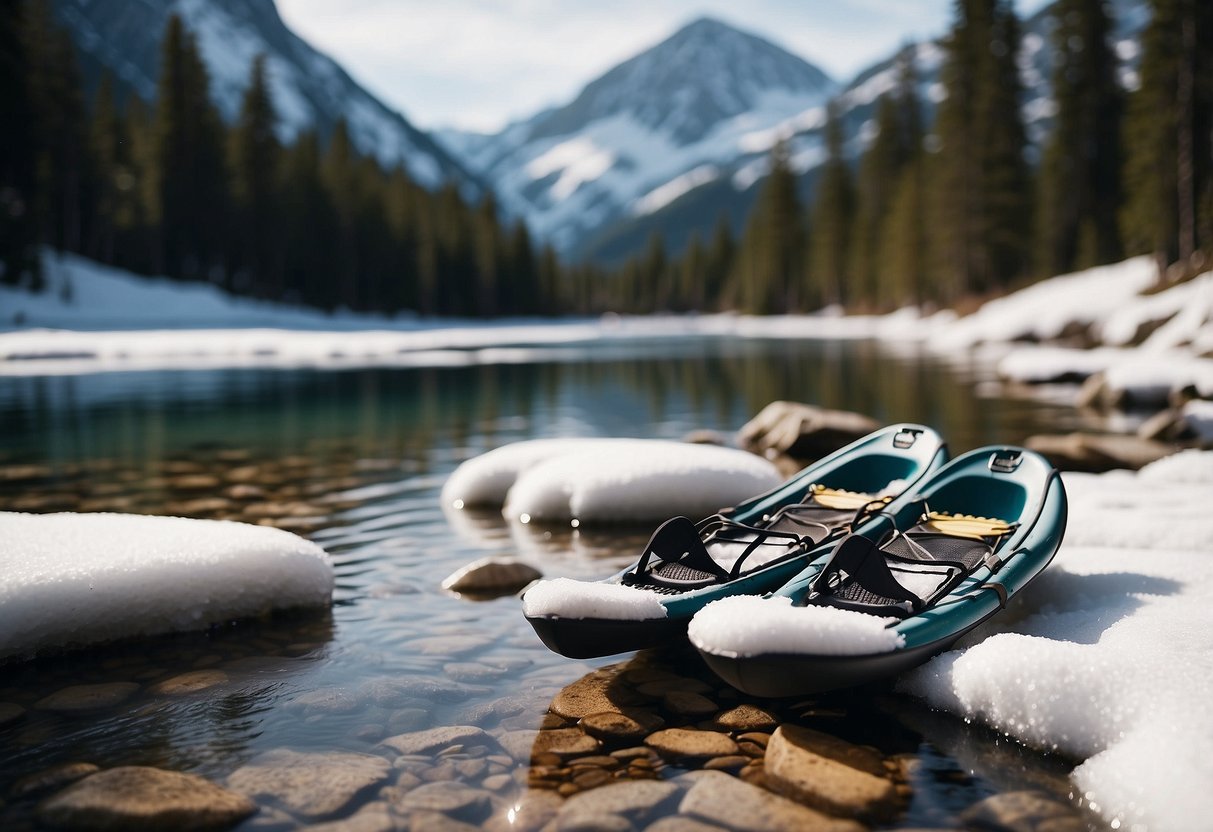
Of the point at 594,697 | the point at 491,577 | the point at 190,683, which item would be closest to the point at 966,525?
the point at 594,697

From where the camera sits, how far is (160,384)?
23344 mm

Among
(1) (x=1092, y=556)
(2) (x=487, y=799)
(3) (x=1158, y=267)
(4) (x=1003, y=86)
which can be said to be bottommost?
(2) (x=487, y=799)

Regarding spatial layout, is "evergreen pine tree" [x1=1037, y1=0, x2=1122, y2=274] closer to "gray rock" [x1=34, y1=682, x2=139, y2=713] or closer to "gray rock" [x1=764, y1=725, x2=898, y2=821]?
"gray rock" [x1=764, y1=725, x2=898, y2=821]

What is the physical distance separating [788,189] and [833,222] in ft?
31.3

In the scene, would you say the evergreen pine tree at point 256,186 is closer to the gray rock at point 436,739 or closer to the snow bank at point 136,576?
the snow bank at point 136,576

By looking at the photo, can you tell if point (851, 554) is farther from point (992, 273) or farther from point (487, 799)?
point (992, 273)

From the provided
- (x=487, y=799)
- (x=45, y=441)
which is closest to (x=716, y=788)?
(x=487, y=799)

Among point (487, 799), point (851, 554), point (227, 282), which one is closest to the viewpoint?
point (487, 799)

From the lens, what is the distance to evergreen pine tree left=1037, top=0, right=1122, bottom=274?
42.5 m

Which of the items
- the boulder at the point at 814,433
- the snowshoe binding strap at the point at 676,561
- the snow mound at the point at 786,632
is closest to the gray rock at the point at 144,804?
the snow mound at the point at 786,632

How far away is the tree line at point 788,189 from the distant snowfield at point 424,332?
2.51 metres

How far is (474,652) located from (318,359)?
100 ft

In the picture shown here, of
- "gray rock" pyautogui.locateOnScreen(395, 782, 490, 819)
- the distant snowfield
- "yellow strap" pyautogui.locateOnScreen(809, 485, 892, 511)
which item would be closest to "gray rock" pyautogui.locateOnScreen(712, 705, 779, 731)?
"gray rock" pyautogui.locateOnScreen(395, 782, 490, 819)

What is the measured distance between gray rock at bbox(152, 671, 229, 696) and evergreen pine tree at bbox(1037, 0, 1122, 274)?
44651mm
